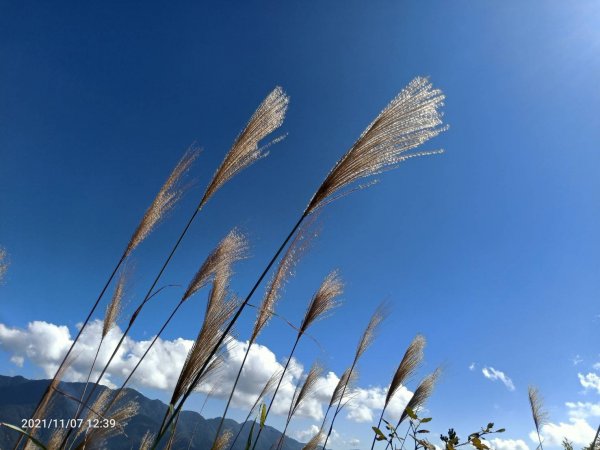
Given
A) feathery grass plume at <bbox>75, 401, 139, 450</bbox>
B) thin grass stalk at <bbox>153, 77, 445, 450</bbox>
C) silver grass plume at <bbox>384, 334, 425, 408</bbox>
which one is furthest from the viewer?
silver grass plume at <bbox>384, 334, 425, 408</bbox>

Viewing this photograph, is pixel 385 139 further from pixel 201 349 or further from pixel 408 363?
pixel 408 363

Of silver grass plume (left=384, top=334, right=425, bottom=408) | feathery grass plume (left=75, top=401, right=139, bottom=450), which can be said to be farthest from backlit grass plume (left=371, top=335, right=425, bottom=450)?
feathery grass plume (left=75, top=401, right=139, bottom=450)

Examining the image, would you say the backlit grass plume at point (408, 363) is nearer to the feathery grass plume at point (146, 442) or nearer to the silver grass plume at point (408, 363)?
the silver grass plume at point (408, 363)

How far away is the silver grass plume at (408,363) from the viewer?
4559mm

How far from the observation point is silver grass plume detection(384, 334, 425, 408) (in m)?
4.56

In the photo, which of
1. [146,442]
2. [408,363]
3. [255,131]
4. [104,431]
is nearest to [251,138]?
[255,131]

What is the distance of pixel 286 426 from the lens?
4355mm

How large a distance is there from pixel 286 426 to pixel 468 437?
10.0 feet

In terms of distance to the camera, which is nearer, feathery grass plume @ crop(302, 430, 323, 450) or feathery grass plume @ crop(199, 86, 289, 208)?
feathery grass plume @ crop(199, 86, 289, 208)

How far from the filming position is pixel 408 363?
457 centimetres

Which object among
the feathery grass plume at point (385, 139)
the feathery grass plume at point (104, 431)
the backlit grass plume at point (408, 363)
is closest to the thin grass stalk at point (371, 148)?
the feathery grass plume at point (385, 139)

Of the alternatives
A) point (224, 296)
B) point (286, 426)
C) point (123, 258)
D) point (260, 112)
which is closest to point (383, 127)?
point (260, 112)

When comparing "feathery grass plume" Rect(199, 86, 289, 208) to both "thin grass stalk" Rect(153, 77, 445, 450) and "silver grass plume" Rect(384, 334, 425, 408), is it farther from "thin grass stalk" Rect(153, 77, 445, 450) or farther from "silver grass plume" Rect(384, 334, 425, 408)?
"silver grass plume" Rect(384, 334, 425, 408)

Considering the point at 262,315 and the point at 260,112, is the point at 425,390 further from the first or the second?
the point at 260,112
